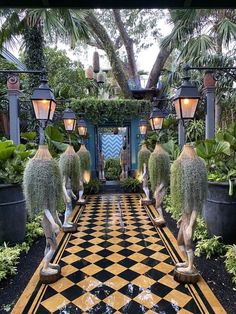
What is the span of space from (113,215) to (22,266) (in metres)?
2.82

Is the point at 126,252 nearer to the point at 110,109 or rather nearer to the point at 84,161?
the point at 84,161

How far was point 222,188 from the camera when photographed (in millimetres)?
3865

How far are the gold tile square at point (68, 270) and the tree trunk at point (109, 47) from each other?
27.7ft

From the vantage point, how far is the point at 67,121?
5562 mm

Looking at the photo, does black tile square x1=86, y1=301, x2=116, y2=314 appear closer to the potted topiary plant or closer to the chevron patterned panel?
the potted topiary plant

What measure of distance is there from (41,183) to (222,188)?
2581 mm

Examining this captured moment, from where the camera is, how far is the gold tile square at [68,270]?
10.9 feet

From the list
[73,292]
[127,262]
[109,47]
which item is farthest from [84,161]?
[109,47]

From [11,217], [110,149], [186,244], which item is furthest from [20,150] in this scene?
[110,149]

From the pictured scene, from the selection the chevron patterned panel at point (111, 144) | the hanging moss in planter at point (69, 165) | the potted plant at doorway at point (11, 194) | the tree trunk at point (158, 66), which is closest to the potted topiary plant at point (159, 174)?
the hanging moss in planter at point (69, 165)

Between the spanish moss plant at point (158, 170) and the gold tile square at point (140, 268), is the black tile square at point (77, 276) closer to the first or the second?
the gold tile square at point (140, 268)

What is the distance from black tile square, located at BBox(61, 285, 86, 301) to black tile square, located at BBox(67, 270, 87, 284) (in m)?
0.14

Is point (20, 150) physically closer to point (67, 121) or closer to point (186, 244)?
point (67, 121)

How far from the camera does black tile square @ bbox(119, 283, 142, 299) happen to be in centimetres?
282
